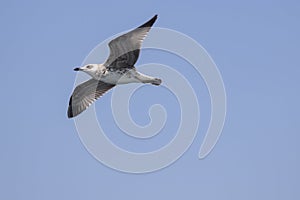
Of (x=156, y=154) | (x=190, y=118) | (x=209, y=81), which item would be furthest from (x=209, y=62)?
(x=156, y=154)

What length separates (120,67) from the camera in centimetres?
1662

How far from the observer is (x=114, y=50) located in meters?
16.5

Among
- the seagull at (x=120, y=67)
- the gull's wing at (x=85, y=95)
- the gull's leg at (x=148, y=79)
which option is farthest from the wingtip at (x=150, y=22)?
the gull's wing at (x=85, y=95)

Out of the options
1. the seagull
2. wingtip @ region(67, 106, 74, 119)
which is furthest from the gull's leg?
wingtip @ region(67, 106, 74, 119)

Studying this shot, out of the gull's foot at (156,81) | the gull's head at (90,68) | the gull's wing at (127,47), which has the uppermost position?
the gull's wing at (127,47)

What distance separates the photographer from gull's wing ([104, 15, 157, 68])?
15.8 m

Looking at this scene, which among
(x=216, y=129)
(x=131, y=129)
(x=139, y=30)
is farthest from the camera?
(x=216, y=129)

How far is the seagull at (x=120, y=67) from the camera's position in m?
15.9

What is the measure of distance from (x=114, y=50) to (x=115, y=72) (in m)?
0.64

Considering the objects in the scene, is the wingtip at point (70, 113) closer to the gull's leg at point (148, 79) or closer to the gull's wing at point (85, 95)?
the gull's wing at point (85, 95)

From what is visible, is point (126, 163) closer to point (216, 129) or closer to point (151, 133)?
point (151, 133)

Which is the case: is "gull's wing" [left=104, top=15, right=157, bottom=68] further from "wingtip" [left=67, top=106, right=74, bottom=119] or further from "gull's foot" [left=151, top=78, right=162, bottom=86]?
"wingtip" [left=67, top=106, right=74, bottom=119]

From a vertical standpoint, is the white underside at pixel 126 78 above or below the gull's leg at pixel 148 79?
above

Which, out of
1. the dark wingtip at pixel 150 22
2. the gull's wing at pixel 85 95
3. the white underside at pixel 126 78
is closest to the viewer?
the dark wingtip at pixel 150 22
